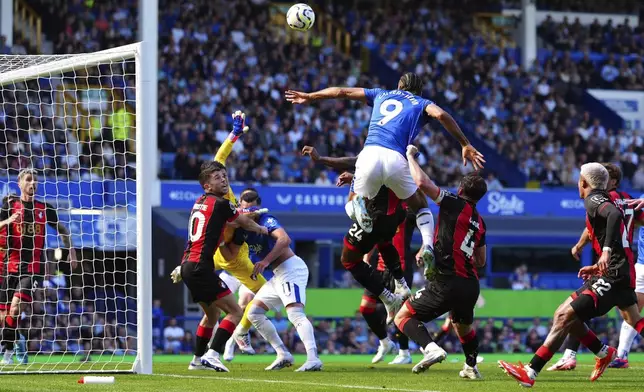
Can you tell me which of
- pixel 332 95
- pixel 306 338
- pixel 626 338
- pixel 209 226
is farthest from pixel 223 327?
pixel 626 338

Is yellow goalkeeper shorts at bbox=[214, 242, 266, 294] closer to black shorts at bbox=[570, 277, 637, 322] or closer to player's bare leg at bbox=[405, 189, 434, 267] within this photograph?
player's bare leg at bbox=[405, 189, 434, 267]

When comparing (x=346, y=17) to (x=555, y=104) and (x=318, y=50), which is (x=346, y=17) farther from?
(x=555, y=104)

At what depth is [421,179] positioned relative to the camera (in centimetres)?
1148

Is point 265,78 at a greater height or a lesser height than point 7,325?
greater

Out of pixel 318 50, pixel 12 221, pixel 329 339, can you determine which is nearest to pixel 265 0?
pixel 318 50

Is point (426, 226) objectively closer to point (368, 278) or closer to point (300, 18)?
point (368, 278)

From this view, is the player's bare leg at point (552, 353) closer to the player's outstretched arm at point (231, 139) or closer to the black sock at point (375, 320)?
the black sock at point (375, 320)

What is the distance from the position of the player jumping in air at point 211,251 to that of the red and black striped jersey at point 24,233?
285 centimetres

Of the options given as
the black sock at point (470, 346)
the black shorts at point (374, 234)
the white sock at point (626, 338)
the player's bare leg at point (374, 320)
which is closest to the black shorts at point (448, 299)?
the black sock at point (470, 346)

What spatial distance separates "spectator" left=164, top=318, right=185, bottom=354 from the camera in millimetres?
24328

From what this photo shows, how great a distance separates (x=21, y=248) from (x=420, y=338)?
18.5ft

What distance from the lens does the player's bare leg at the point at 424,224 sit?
11.3 m

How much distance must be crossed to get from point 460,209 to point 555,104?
2686 centimetres

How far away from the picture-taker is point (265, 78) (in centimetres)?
3262
